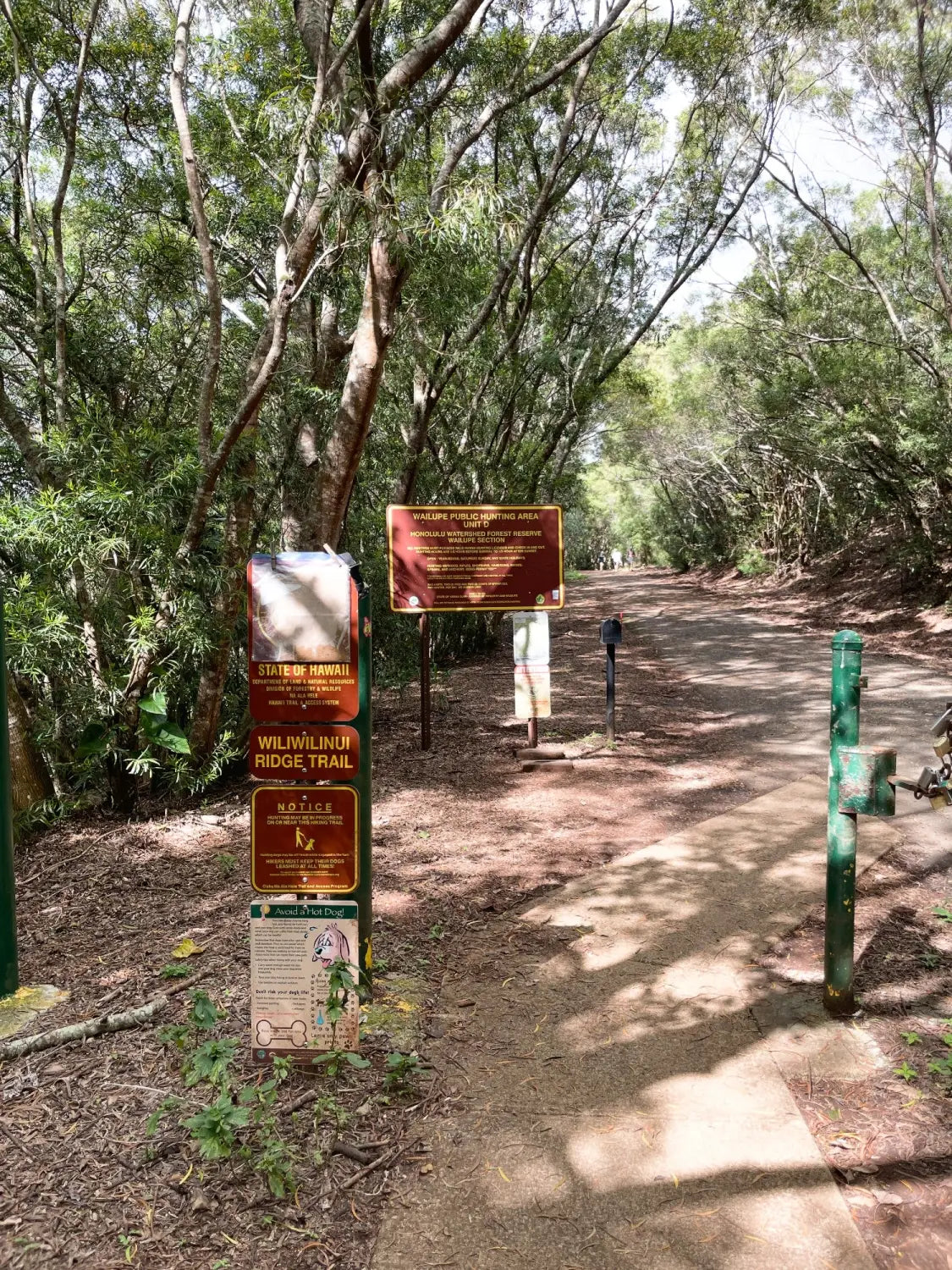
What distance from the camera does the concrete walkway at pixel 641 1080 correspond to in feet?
7.28

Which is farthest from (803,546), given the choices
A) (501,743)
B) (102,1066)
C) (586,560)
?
(586,560)

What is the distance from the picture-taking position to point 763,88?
47.4 ft

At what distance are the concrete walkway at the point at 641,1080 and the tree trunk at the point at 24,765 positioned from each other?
3.46 m

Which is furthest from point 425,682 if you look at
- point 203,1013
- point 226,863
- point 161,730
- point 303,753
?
point 203,1013

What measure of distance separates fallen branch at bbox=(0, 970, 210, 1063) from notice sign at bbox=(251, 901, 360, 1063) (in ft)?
1.94

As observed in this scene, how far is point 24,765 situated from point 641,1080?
469cm

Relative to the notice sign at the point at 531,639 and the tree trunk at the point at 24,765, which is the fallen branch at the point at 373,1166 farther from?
the notice sign at the point at 531,639

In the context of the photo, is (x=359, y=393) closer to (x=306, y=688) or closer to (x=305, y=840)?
(x=306, y=688)

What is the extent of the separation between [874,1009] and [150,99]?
1034 centimetres

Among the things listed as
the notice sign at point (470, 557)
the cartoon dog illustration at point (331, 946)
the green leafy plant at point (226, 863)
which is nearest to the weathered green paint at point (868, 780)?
the cartoon dog illustration at point (331, 946)

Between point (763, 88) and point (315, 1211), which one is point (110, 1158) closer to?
point (315, 1211)

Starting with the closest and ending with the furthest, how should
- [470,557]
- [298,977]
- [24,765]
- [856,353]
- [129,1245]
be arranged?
1. [129,1245]
2. [298,977]
3. [24,765]
4. [470,557]
5. [856,353]

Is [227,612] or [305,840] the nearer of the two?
[305,840]

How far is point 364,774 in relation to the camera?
10.5 ft
